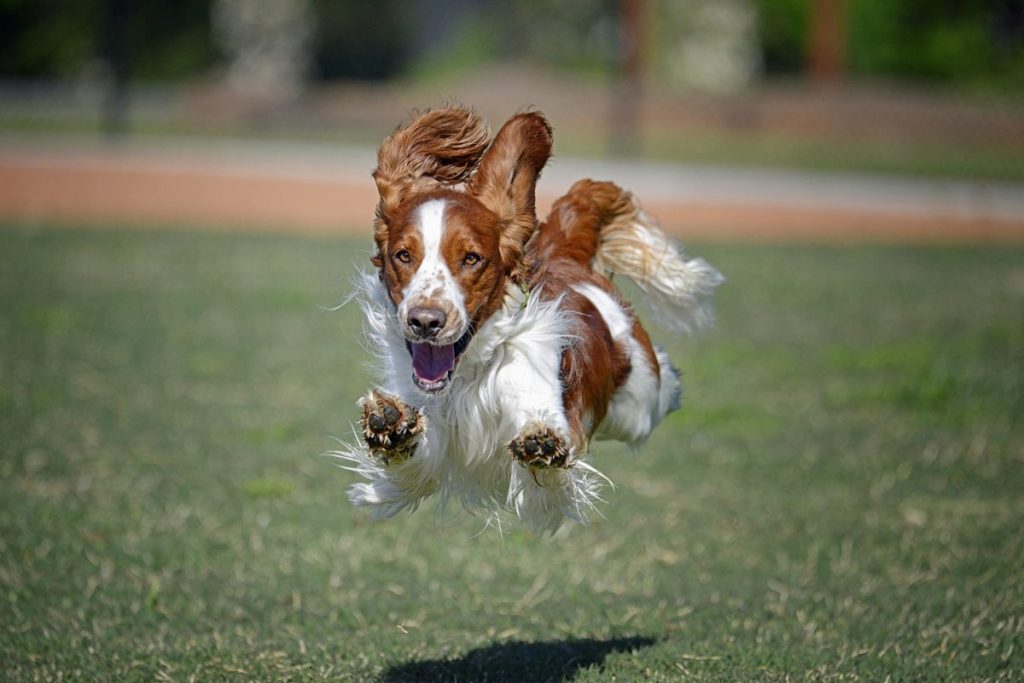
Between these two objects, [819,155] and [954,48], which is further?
[954,48]

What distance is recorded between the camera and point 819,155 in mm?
23031

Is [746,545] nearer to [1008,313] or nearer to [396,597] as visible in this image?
[396,597]

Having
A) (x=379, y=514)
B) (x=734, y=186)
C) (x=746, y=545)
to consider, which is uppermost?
(x=379, y=514)

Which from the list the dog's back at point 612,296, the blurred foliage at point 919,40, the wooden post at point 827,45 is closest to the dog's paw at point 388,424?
the dog's back at point 612,296

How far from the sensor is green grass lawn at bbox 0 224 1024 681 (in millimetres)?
4859

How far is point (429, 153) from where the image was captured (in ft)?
14.9

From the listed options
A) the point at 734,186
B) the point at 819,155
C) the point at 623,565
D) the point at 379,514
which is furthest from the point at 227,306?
the point at 819,155

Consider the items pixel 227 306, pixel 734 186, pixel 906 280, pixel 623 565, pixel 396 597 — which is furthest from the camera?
pixel 734 186

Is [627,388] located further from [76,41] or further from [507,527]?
[76,41]

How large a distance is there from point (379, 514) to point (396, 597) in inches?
40.2

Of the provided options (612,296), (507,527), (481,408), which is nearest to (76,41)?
(507,527)

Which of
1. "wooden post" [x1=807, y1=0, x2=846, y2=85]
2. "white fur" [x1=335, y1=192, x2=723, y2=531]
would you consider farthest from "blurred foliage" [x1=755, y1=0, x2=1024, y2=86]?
"white fur" [x1=335, y1=192, x2=723, y2=531]

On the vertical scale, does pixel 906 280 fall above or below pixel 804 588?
below

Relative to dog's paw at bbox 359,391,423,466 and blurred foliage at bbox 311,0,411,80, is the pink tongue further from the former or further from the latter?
blurred foliage at bbox 311,0,411,80
